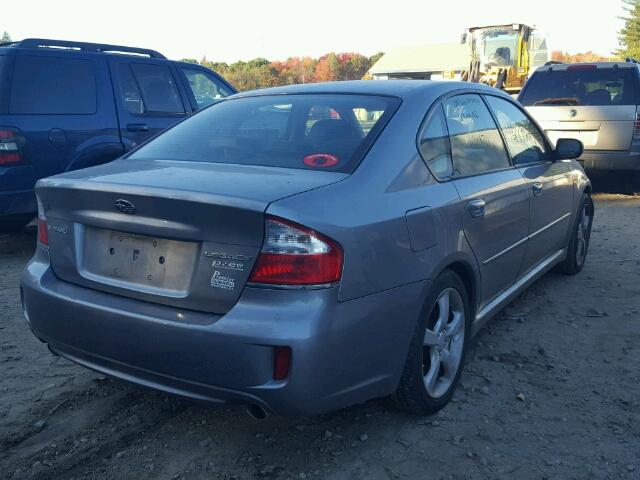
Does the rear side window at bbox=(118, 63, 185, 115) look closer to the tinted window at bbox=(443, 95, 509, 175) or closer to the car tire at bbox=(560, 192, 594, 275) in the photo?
the tinted window at bbox=(443, 95, 509, 175)

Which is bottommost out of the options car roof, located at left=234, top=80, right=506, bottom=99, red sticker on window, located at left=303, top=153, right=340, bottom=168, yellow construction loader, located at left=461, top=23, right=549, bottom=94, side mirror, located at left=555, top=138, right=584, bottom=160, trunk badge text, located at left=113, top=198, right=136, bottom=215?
trunk badge text, located at left=113, top=198, right=136, bottom=215

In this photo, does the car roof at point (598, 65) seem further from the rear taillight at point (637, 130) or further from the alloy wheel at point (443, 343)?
the alloy wheel at point (443, 343)

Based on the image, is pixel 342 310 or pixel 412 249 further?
pixel 412 249

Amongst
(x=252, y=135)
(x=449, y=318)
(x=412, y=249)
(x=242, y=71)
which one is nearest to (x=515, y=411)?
(x=449, y=318)

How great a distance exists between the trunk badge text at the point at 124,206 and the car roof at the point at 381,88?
1408 mm

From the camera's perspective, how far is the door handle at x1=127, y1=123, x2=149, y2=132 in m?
6.39

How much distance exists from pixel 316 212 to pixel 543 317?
2.70 meters

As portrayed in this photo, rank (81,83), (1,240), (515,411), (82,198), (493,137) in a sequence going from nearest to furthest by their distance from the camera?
(82,198)
(515,411)
(493,137)
(81,83)
(1,240)

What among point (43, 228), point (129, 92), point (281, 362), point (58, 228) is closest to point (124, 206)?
point (58, 228)

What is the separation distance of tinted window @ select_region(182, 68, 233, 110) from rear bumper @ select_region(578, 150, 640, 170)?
4.81m

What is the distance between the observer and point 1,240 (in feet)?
22.5

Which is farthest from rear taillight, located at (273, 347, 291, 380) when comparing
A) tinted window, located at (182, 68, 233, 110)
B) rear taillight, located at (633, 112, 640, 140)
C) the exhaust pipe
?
rear taillight, located at (633, 112, 640, 140)

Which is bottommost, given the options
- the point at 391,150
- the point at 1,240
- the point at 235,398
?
the point at 1,240

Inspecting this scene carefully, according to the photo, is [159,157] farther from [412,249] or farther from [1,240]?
[1,240]
